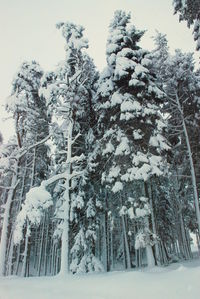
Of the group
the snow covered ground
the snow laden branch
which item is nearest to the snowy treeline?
the snow laden branch

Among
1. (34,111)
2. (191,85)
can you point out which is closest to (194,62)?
(191,85)

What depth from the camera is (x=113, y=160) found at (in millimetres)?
10703

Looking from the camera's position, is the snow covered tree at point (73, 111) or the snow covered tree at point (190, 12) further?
the snow covered tree at point (73, 111)

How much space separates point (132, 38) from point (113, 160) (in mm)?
7307

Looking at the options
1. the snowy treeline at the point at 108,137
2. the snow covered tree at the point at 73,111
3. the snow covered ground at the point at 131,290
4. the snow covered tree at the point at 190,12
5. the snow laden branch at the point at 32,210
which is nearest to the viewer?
the snow covered ground at the point at 131,290

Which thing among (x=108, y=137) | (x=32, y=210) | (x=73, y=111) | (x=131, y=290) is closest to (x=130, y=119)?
(x=108, y=137)

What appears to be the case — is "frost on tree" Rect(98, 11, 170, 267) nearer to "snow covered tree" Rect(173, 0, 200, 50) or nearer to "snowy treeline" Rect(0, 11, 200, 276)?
"snowy treeline" Rect(0, 11, 200, 276)

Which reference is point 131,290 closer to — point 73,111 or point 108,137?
point 108,137

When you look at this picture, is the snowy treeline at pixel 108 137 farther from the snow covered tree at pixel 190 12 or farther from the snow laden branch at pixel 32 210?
the snow covered tree at pixel 190 12

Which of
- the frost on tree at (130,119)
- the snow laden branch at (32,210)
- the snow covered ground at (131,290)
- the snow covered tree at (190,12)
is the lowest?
the snow covered ground at (131,290)

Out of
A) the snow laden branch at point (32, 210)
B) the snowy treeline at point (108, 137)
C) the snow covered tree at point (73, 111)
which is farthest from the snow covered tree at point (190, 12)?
the snow laden branch at point (32, 210)

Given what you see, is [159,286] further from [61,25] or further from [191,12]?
[61,25]

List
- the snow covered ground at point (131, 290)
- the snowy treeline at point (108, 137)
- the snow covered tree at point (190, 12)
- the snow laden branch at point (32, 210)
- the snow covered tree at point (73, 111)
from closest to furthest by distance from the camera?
1. the snow covered ground at point (131, 290)
2. the snow laden branch at point (32, 210)
3. the snowy treeline at point (108, 137)
4. the snow covered tree at point (190, 12)
5. the snow covered tree at point (73, 111)

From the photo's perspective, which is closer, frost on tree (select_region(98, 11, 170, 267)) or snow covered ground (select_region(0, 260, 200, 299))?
snow covered ground (select_region(0, 260, 200, 299))
